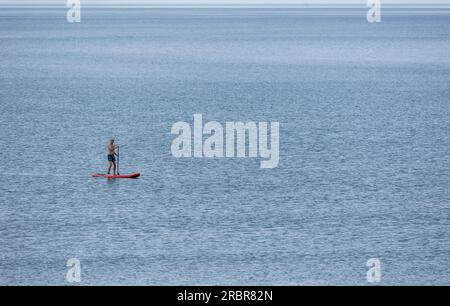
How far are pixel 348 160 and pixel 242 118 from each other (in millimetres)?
28485

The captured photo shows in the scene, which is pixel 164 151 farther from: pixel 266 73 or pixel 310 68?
pixel 310 68

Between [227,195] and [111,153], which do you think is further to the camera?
[111,153]

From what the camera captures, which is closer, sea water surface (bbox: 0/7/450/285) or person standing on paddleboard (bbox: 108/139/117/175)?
sea water surface (bbox: 0/7/450/285)

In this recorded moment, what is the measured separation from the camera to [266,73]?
531 ft

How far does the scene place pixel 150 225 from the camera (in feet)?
172

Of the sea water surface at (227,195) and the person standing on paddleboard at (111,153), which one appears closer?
the sea water surface at (227,195)

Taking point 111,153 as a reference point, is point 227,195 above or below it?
below

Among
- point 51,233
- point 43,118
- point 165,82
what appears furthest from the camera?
point 165,82

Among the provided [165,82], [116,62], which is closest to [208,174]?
[165,82]

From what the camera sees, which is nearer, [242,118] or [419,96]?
[242,118]
